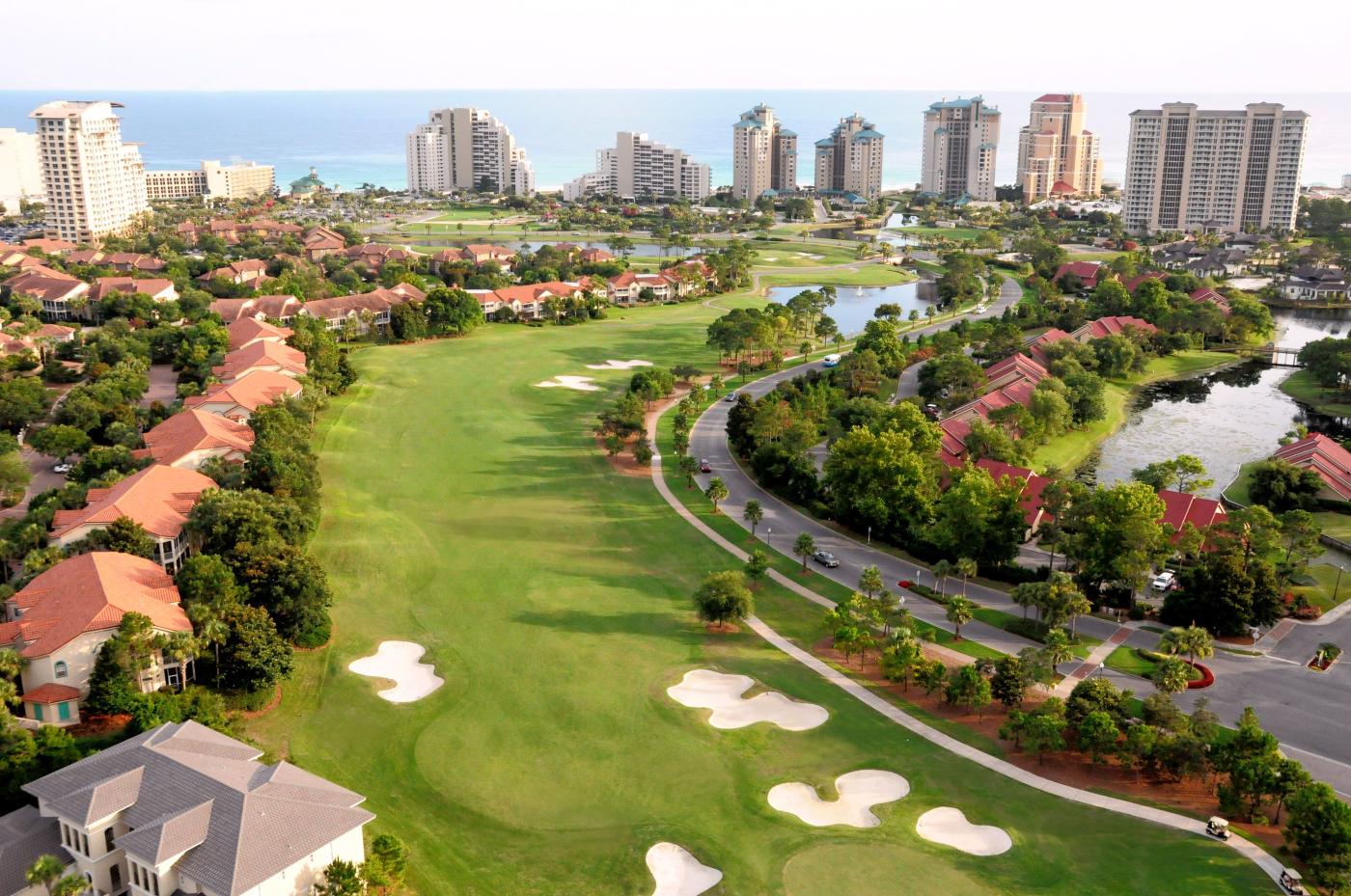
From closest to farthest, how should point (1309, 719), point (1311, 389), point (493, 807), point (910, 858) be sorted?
1. point (910, 858)
2. point (493, 807)
3. point (1309, 719)
4. point (1311, 389)

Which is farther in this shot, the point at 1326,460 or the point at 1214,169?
the point at 1214,169

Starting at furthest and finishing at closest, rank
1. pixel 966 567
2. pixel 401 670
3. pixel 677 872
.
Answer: pixel 966 567 < pixel 401 670 < pixel 677 872

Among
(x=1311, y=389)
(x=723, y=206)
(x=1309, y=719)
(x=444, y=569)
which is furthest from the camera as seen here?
(x=723, y=206)

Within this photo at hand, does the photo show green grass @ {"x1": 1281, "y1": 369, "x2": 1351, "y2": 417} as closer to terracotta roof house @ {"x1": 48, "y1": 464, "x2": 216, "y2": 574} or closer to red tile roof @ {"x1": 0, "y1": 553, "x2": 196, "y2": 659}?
terracotta roof house @ {"x1": 48, "y1": 464, "x2": 216, "y2": 574}

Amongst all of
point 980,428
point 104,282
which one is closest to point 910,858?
point 980,428

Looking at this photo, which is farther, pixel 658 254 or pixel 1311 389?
pixel 658 254

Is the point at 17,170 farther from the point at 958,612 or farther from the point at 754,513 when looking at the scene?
the point at 958,612

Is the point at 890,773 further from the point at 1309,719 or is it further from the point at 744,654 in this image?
the point at 1309,719

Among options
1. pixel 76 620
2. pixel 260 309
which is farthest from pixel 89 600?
pixel 260 309

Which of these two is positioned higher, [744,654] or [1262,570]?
[1262,570]
